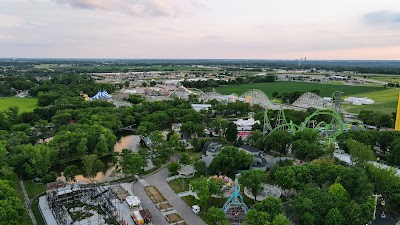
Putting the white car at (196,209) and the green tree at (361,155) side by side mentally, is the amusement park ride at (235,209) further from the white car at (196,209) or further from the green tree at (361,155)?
the green tree at (361,155)

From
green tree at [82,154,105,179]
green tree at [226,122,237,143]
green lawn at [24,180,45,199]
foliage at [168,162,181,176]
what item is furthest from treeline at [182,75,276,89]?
green lawn at [24,180,45,199]

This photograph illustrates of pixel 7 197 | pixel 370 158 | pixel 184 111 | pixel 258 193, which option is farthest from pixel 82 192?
pixel 184 111

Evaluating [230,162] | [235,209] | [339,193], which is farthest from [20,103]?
[339,193]

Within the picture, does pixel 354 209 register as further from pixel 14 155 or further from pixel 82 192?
pixel 14 155

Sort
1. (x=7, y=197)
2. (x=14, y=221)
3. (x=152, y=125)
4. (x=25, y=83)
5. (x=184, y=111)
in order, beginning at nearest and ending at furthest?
(x=14, y=221), (x=7, y=197), (x=152, y=125), (x=184, y=111), (x=25, y=83)

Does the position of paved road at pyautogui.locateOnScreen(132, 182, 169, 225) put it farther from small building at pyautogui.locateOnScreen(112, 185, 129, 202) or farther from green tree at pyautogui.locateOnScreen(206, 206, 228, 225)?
green tree at pyautogui.locateOnScreen(206, 206, 228, 225)

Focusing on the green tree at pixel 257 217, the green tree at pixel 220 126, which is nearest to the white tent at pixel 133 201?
the green tree at pixel 257 217
